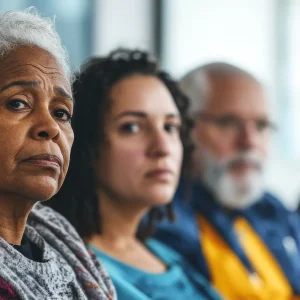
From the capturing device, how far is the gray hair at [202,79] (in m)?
1.62

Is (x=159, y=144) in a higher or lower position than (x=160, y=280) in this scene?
higher

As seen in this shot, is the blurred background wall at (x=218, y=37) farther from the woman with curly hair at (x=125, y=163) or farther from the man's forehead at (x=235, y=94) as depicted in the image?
the woman with curly hair at (x=125, y=163)

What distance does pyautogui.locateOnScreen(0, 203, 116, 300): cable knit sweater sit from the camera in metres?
0.62

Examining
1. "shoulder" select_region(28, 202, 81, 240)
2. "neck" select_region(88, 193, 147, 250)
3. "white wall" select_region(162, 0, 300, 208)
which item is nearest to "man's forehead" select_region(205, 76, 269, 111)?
"neck" select_region(88, 193, 147, 250)

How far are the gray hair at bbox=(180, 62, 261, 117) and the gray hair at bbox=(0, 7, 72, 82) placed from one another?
0.94 m

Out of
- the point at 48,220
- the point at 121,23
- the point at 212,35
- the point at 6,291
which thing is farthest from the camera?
the point at 212,35

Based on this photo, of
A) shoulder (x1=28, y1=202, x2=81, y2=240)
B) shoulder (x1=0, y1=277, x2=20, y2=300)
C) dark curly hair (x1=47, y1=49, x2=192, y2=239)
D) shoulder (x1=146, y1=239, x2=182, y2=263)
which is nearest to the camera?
shoulder (x1=0, y1=277, x2=20, y2=300)

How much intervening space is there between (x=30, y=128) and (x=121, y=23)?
213 centimetres

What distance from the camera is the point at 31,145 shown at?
0.61m

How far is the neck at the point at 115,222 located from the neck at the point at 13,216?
40 centimetres

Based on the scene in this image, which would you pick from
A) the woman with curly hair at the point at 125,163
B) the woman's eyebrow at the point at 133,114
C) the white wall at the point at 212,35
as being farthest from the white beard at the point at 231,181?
the white wall at the point at 212,35

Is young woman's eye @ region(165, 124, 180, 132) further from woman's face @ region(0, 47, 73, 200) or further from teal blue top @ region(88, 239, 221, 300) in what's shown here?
woman's face @ region(0, 47, 73, 200)

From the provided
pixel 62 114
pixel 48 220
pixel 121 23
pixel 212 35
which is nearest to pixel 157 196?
pixel 48 220

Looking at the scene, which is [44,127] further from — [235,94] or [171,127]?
[235,94]
